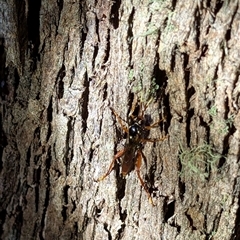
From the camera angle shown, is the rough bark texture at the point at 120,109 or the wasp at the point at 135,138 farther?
the wasp at the point at 135,138

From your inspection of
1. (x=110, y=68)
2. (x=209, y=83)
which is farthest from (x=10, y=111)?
(x=209, y=83)

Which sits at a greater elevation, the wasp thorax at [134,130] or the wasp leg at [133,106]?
the wasp leg at [133,106]

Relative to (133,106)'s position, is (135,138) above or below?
below

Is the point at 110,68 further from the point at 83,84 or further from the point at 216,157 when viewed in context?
the point at 216,157
